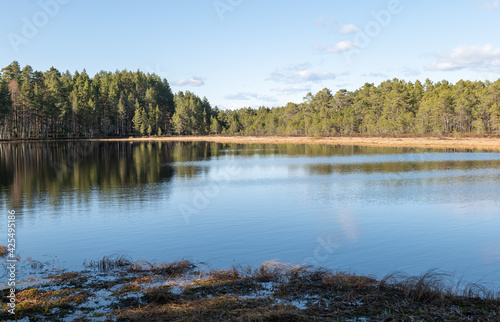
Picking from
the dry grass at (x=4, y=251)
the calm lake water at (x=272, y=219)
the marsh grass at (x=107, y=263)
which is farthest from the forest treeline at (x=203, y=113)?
the marsh grass at (x=107, y=263)

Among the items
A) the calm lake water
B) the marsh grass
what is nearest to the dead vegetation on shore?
the marsh grass

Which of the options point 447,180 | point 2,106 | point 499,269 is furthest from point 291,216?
point 2,106

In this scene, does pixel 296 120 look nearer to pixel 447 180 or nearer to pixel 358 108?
pixel 358 108

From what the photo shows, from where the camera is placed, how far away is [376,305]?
946cm

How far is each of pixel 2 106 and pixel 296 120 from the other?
104 m

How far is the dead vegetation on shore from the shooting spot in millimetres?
8867

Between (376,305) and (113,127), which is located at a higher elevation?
(113,127)

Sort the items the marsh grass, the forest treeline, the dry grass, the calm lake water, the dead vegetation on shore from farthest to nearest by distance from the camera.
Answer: the forest treeline < the calm lake water < the dry grass < the marsh grass < the dead vegetation on shore

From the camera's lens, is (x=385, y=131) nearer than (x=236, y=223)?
No

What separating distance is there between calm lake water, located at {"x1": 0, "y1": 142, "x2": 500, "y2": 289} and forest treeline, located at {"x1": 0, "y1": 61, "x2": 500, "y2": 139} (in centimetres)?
9026

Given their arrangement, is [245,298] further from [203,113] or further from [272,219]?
[203,113]

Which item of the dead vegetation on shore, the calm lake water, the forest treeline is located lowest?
the calm lake water

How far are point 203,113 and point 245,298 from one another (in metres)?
189

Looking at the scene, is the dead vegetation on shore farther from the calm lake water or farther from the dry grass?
the dry grass
